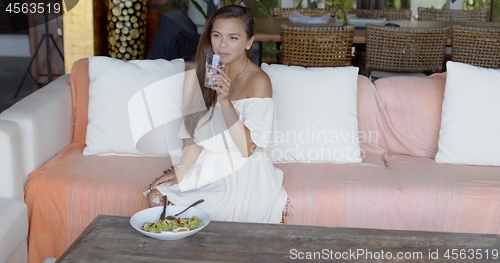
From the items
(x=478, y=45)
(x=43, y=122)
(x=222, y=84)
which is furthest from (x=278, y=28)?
(x=222, y=84)

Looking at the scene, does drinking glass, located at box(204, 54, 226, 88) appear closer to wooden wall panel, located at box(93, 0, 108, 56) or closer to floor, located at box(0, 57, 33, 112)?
wooden wall panel, located at box(93, 0, 108, 56)

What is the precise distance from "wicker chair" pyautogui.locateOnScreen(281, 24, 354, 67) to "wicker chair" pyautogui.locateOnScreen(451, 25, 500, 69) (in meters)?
0.75

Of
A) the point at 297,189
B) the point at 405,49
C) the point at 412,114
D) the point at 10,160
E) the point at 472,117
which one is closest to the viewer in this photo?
the point at 10,160

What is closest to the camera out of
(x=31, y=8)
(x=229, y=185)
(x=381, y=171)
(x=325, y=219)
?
(x=229, y=185)

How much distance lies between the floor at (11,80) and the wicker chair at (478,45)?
13.0ft

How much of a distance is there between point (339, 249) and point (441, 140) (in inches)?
50.5

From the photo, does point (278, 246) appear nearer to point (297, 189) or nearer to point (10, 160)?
point (297, 189)

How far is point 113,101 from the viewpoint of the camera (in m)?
2.89

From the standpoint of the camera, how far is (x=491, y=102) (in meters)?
2.79

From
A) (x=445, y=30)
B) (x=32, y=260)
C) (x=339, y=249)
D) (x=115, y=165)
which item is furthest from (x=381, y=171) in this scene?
(x=445, y=30)

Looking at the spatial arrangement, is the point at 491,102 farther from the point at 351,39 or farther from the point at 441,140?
the point at 351,39

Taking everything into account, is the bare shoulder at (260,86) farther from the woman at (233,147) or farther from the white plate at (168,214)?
the white plate at (168,214)

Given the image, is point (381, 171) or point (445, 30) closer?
point (381, 171)

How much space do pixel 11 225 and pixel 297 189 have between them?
1132mm
